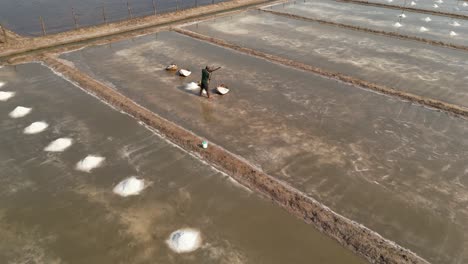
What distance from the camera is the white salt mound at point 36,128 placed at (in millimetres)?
10438

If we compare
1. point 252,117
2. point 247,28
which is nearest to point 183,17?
point 247,28

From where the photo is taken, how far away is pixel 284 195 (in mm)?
8188

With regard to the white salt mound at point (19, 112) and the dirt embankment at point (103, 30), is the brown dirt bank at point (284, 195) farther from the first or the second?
the dirt embankment at point (103, 30)

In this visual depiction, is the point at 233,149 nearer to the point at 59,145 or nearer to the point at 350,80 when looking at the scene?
the point at 59,145

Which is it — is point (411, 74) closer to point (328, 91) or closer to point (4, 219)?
point (328, 91)

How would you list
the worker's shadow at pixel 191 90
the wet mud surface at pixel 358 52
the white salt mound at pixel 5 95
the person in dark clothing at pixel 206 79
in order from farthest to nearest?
the wet mud surface at pixel 358 52
the worker's shadow at pixel 191 90
the white salt mound at pixel 5 95
the person in dark clothing at pixel 206 79

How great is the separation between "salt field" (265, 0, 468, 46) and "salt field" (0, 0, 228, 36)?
729 cm

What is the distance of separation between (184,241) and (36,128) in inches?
257

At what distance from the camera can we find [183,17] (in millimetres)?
22656

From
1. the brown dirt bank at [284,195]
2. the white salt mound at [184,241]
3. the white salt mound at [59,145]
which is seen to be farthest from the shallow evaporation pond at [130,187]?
the white salt mound at [59,145]

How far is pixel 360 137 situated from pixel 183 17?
629 inches

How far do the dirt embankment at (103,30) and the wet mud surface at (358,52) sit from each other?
219cm

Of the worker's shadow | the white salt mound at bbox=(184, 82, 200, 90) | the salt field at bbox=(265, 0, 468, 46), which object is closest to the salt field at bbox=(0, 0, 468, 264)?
the worker's shadow

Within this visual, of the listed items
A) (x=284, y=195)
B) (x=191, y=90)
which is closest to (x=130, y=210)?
(x=284, y=195)
